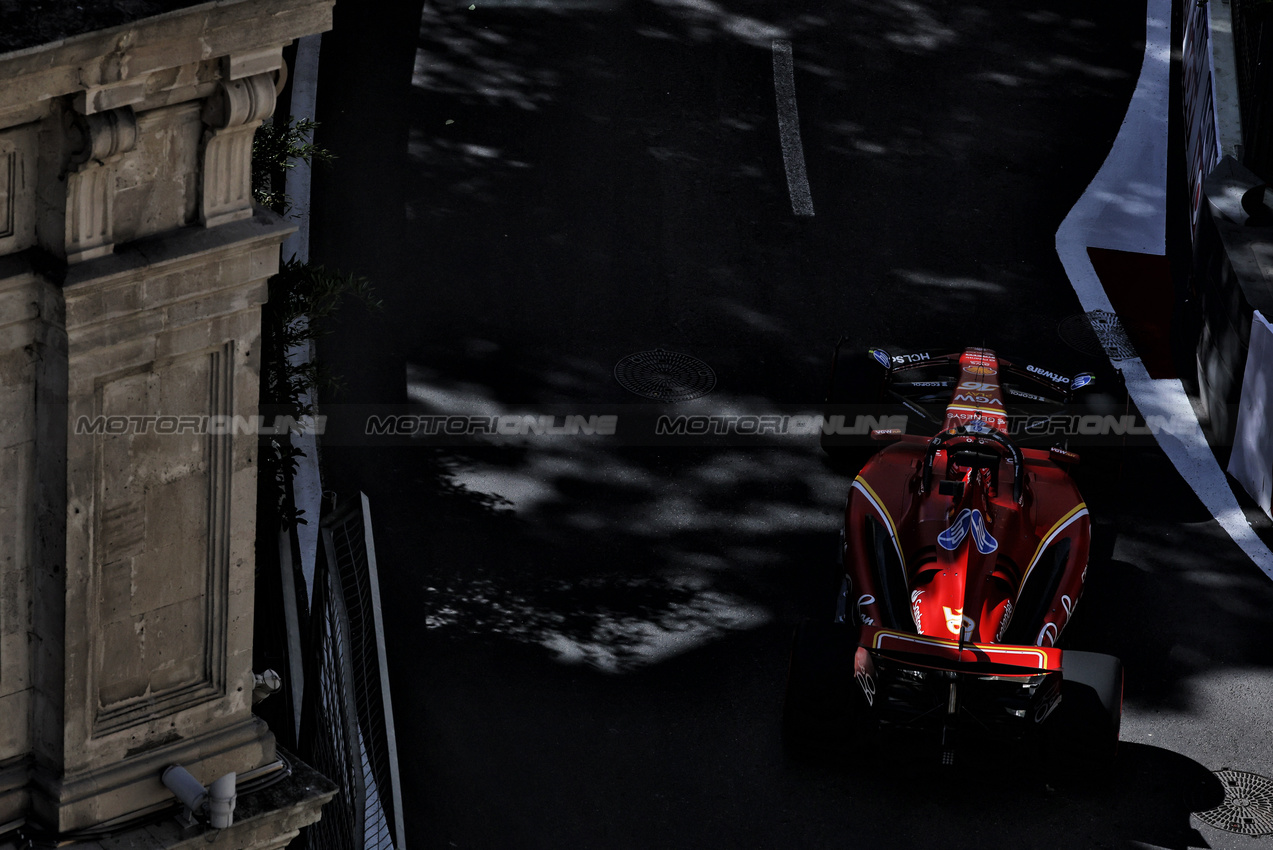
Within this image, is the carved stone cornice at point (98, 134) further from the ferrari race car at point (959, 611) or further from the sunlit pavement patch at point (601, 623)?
the sunlit pavement patch at point (601, 623)

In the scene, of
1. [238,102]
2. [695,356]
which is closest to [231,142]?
[238,102]

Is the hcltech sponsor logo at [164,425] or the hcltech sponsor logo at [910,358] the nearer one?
the hcltech sponsor logo at [164,425]

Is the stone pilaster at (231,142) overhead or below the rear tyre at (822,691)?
overhead

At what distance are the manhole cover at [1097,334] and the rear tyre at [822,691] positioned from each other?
5226 mm

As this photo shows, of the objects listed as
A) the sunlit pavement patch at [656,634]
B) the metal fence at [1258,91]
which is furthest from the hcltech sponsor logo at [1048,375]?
the metal fence at [1258,91]

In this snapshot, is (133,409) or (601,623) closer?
(133,409)

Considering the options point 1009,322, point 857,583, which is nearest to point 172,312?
point 857,583

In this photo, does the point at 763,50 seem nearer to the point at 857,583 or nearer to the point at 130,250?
the point at 857,583

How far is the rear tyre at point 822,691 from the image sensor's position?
1055 centimetres

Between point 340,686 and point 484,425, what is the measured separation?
5.58m

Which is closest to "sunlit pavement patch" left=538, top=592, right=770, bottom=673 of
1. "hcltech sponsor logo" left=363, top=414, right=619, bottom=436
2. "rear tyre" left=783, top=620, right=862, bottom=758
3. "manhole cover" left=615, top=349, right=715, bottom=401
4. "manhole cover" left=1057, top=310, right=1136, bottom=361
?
"rear tyre" left=783, top=620, right=862, bottom=758

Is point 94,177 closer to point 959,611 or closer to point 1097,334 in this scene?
point 959,611

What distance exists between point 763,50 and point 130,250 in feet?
46.1

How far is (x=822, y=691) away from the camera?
1057cm
